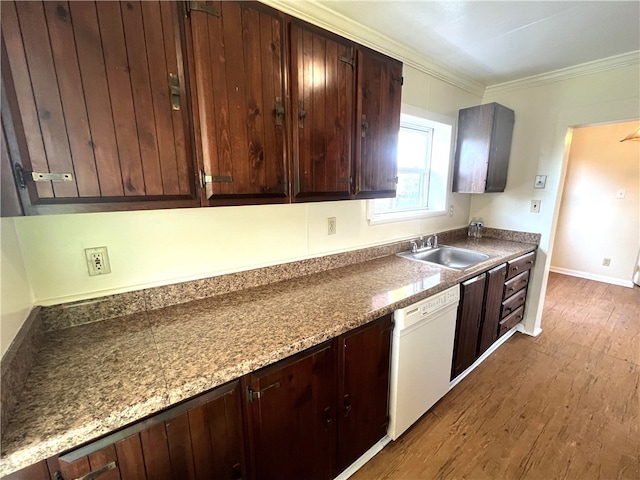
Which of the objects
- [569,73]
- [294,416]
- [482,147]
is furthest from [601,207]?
[294,416]

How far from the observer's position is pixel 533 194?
260cm

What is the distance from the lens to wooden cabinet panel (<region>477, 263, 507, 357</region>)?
209 cm

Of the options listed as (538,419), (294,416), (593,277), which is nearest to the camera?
(294,416)

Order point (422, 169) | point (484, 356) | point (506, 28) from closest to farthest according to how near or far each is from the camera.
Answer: point (506, 28), point (484, 356), point (422, 169)

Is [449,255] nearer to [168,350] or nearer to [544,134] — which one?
[544,134]

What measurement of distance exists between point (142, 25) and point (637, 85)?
3.14 metres

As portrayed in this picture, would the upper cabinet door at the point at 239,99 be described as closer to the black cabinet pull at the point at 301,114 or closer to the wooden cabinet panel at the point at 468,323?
the black cabinet pull at the point at 301,114

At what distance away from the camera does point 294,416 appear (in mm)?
1104

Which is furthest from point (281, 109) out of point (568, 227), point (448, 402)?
point (568, 227)

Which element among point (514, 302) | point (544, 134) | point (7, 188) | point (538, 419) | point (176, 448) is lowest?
point (538, 419)

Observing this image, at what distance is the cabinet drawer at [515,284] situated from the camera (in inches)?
92.7

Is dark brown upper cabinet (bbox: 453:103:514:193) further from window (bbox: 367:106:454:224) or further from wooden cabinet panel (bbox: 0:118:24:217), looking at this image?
wooden cabinet panel (bbox: 0:118:24:217)

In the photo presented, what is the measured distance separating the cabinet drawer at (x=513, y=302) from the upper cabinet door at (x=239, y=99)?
2329 mm

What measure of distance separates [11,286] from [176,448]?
71 centimetres
